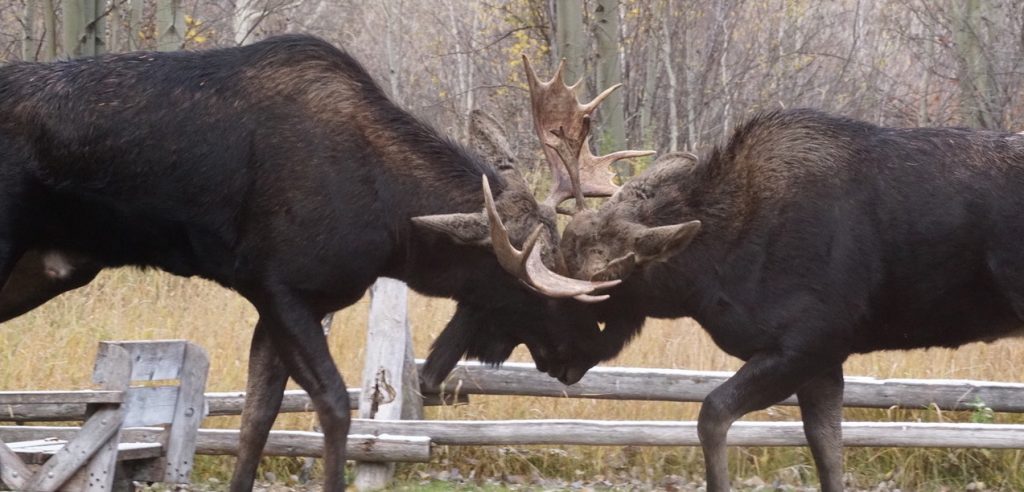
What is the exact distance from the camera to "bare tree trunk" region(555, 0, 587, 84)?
15680 millimetres

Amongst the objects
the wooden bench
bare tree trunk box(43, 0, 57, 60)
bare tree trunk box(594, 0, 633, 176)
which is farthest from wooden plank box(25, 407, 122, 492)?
bare tree trunk box(594, 0, 633, 176)

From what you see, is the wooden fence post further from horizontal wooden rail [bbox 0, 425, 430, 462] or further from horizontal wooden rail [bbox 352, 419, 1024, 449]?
horizontal wooden rail [bbox 0, 425, 430, 462]

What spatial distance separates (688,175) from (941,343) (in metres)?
1.71

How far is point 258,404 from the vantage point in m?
7.84

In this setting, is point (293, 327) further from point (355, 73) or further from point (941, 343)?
point (941, 343)

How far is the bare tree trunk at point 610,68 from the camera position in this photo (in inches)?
636

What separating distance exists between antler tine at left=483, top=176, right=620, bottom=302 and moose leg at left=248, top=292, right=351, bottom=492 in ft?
3.49

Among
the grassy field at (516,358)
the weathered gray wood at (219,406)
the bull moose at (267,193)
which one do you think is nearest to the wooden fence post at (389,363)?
the weathered gray wood at (219,406)

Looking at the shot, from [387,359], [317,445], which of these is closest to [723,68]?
[387,359]

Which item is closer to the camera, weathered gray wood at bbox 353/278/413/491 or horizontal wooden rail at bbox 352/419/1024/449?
horizontal wooden rail at bbox 352/419/1024/449

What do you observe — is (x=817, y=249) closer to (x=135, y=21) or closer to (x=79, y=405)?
(x=79, y=405)

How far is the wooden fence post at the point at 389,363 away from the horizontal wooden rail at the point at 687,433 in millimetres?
279

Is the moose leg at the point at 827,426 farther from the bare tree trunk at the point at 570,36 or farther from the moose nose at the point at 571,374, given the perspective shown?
the bare tree trunk at the point at 570,36

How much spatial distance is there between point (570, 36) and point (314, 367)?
9031 mm
